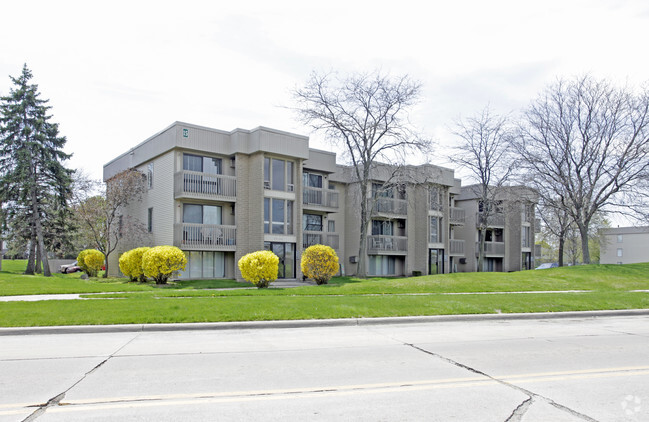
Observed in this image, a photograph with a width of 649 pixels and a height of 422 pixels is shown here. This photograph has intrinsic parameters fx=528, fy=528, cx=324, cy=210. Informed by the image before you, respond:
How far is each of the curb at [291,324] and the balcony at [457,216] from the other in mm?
23928

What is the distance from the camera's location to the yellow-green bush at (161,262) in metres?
21.4

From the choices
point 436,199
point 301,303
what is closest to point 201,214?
point 301,303

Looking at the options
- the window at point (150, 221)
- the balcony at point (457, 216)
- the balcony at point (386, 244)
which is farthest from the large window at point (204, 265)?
the balcony at point (457, 216)

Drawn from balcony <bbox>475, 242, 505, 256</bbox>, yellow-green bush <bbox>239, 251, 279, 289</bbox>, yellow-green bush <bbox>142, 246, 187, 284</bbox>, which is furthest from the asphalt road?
balcony <bbox>475, 242, 505, 256</bbox>

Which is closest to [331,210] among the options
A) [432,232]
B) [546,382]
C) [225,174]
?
[225,174]

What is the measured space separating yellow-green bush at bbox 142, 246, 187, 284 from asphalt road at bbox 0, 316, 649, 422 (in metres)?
11.4

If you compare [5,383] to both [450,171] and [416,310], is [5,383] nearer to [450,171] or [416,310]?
[416,310]

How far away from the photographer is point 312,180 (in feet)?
99.8

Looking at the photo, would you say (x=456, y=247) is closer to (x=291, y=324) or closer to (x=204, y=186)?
(x=204, y=186)

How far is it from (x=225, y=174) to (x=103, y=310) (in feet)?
47.9

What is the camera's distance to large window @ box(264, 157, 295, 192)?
26.4 m

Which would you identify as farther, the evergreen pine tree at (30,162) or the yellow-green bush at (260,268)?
the evergreen pine tree at (30,162)

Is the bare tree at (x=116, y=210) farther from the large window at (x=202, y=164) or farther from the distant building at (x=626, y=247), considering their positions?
the distant building at (x=626, y=247)

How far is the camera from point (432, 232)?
35844 mm
